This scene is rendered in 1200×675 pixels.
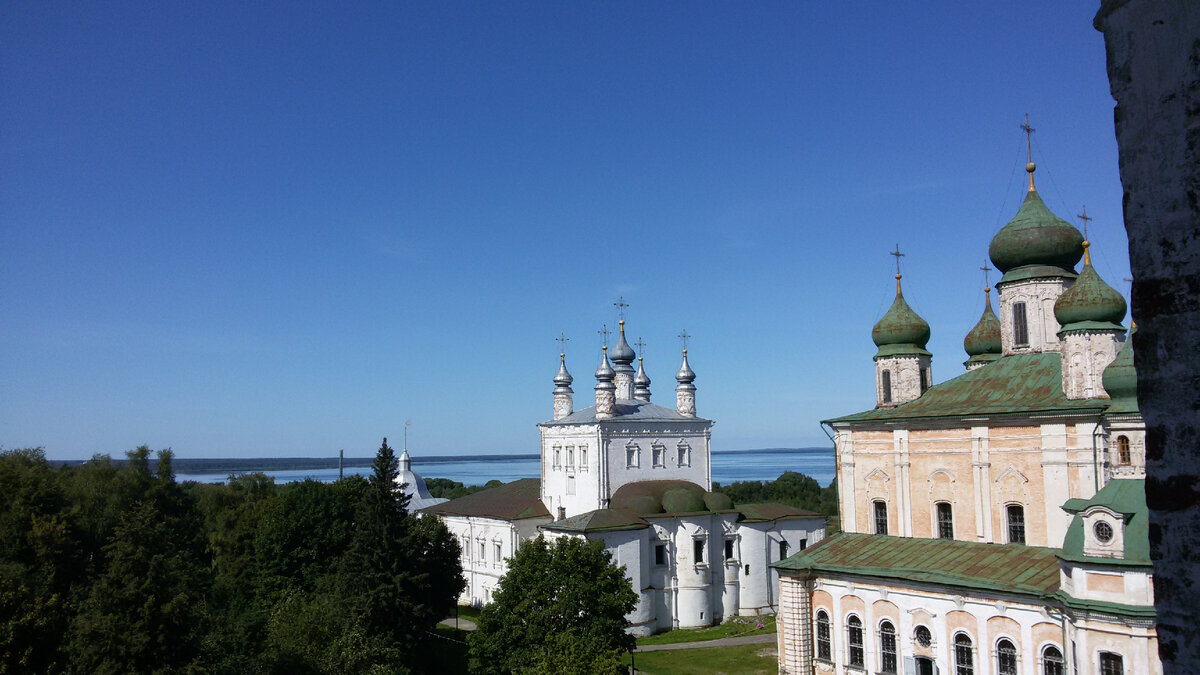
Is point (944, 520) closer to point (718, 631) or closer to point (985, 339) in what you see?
point (985, 339)

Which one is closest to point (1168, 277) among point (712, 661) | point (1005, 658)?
point (1005, 658)

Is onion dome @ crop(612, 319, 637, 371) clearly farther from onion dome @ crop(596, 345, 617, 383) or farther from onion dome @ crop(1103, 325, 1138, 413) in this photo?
onion dome @ crop(1103, 325, 1138, 413)

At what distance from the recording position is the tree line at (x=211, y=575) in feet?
66.9

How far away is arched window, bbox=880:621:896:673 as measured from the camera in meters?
24.0

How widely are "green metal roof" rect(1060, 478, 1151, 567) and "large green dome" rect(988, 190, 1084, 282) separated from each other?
9498 mm

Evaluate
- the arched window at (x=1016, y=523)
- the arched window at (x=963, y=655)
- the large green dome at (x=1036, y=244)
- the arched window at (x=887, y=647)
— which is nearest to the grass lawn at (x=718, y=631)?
the arched window at (x=887, y=647)

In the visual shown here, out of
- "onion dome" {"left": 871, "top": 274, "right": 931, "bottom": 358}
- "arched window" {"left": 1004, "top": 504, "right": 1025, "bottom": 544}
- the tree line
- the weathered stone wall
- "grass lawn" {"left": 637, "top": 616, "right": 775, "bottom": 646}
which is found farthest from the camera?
"grass lawn" {"left": 637, "top": 616, "right": 775, "bottom": 646}

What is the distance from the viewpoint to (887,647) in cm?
2417

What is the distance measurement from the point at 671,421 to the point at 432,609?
1683 centimetres

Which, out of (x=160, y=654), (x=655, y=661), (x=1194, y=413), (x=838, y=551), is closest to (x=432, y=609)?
(x=655, y=661)

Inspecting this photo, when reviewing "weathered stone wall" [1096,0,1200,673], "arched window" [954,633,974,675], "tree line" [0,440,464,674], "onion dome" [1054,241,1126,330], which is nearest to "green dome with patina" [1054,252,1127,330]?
"onion dome" [1054,241,1126,330]

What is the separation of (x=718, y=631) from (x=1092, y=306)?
71.2 feet

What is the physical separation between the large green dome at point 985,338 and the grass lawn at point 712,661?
551 inches

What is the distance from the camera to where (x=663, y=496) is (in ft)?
134
